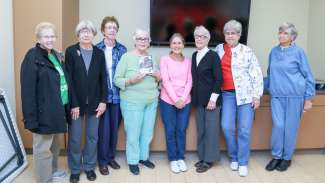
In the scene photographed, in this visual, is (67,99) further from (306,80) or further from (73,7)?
(306,80)

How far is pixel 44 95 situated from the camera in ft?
8.54

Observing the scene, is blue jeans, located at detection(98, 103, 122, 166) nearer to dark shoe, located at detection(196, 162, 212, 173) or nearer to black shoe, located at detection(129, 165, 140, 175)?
black shoe, located at detection(129, 165, 140, 175)

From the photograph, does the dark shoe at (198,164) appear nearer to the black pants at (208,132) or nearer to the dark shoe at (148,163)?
the black pants at (208,132)

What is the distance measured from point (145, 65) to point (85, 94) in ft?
1.82

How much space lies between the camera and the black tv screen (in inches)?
150

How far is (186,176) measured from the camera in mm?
3166

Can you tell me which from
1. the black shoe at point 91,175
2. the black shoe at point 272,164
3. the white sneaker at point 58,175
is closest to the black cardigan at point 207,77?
the black shoe at point 272,164

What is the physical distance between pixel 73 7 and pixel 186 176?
6.49 ft

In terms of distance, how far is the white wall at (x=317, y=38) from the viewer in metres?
3.89

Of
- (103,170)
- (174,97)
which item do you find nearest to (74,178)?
(103,170)

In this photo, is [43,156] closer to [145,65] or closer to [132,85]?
[132,85]

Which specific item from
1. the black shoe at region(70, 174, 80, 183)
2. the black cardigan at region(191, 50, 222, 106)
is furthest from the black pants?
the black shoe at region(70, 174, 80, 183)

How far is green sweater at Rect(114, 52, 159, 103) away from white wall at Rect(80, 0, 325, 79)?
95 cm

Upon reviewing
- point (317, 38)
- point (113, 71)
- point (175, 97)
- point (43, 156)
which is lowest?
point (43, 156)
